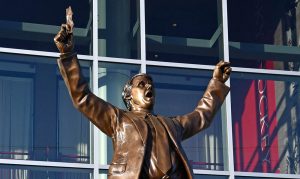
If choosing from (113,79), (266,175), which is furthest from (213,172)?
(113,79)

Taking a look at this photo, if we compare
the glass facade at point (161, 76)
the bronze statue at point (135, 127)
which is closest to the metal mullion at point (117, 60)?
the glass facade at point (161, 76)

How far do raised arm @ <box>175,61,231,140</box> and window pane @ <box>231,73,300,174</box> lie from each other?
27.0ft

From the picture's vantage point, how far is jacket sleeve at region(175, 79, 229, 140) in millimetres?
10938

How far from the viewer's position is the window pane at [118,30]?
19.7 metres

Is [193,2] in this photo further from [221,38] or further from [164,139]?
[164,139]

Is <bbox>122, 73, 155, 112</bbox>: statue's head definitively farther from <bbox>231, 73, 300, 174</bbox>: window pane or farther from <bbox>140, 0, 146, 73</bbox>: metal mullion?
<bbox>231, 73, 300, 174</bbox>: window pane

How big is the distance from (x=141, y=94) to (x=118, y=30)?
9160 millimetres

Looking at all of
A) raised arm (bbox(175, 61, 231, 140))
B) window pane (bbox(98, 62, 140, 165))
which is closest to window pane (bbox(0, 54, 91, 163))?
window pane (bbox(98, 62, 140, 165))

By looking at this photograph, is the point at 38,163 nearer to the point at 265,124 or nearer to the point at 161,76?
the point at 161,76

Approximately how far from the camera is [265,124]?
20.0 metres

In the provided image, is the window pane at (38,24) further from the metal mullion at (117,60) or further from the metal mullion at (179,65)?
the metal mullion at (179,65)

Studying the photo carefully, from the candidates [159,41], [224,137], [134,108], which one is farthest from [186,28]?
[134,108]

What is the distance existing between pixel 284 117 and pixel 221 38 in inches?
66.6

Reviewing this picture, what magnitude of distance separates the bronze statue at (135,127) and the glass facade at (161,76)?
790 cm
